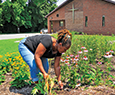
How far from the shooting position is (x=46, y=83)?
2.09m

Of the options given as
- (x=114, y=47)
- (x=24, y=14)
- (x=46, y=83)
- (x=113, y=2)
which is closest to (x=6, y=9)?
(x=24, y=14)

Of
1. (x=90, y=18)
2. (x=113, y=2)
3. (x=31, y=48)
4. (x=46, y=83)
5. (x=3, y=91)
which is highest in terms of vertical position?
(x=113, y=2)

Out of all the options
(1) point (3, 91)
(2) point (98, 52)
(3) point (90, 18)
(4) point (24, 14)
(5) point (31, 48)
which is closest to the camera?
(5) point (31, 48)

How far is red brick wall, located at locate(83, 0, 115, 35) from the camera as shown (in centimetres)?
1825

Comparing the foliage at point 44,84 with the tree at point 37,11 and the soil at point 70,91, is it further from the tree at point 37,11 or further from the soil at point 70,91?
the tree at point 37,11

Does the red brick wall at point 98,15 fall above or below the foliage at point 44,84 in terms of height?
above

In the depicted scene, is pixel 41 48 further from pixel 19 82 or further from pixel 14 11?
pixel 14 11

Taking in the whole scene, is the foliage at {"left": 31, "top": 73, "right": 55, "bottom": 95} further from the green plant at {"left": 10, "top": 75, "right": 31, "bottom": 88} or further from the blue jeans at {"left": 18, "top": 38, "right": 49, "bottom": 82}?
the green plant at {"left": 10, "top": 75, "right": 31, "bottom": 88}

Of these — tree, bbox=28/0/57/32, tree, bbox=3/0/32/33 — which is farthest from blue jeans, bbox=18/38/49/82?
tree, bbox=28/0/57/32

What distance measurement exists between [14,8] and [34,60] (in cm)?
2834

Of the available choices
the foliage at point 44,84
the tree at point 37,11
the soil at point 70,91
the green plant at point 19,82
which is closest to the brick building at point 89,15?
the tree at point 37,11

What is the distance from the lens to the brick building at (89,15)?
18375 millimetres

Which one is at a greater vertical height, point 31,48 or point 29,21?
point 29,21

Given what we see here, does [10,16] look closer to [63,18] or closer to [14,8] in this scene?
[14,8]
